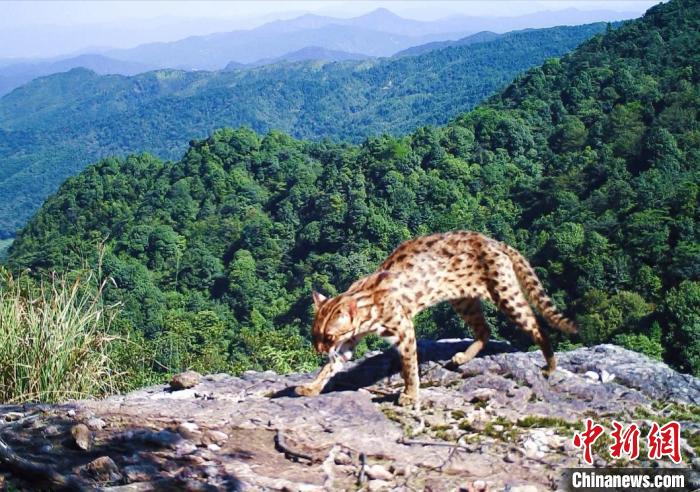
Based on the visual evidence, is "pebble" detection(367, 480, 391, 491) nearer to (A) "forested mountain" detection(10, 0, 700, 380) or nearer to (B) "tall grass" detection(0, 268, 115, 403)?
(B) "tall grass" detection(0, 268, 115, 403)

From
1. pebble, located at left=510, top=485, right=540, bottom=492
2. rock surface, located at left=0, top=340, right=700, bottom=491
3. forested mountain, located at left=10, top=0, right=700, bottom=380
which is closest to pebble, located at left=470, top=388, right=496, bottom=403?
rock surface, located at left=0, top=340, right=700, bottom=491

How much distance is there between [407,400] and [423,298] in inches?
30.4

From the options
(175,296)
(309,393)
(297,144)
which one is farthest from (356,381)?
(297,144)

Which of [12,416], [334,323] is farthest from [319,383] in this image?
[12,416]

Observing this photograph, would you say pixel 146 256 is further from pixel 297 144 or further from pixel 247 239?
pixel 297 144

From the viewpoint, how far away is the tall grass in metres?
6.27

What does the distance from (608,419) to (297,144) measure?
7114cm

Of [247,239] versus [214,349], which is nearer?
[214,349]

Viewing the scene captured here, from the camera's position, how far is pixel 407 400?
18.9 feet

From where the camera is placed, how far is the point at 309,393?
235 inches

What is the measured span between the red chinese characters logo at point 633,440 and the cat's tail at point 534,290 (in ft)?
3.88

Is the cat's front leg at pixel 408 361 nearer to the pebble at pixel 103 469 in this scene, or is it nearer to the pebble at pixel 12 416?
the pebble at pixel 103 469

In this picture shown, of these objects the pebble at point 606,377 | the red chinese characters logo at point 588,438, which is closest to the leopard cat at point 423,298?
the pebble at point 606,377

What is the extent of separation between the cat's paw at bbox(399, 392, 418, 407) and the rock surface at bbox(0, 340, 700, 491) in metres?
0.07
